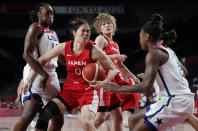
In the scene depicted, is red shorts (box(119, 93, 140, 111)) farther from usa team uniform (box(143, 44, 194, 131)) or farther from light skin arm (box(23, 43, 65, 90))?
usa team uniform (box(143, 44, 194, 131))

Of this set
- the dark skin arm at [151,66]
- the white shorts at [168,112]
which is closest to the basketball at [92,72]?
the dark skin arm at [151,66]

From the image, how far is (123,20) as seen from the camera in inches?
755

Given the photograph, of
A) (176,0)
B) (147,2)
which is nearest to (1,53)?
(147,2)

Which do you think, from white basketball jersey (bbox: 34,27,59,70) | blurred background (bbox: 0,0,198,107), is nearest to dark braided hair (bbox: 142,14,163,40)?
white basketball jersey (bbox: 34,27,59,70)

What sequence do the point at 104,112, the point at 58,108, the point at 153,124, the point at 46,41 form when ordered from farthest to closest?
the point at 104,112, the point at 46,41, the point at 58,108, the point at 153,124

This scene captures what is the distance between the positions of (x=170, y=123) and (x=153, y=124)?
18cm

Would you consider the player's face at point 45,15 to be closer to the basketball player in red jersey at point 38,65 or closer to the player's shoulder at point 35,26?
the basketball player in red jersey at point 38,65

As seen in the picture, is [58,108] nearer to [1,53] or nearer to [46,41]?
Answer: [46,41]

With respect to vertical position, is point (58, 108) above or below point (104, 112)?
above

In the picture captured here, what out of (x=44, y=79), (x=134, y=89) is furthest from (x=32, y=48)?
(x=134, y=89)

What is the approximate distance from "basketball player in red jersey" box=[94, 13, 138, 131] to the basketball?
0.59 metres

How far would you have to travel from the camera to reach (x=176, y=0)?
18.8 m

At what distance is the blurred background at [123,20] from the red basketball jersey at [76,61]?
12.9 meters

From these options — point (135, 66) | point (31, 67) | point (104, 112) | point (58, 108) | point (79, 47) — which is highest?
point (79, 47)
